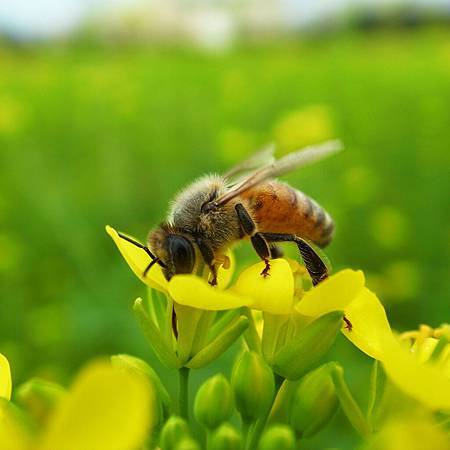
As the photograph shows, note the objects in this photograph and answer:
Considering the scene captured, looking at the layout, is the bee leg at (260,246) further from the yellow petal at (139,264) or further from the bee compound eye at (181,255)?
the yellow petal at (139,264)

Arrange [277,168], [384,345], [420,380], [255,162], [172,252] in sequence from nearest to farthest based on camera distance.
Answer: [420,380] → [384,345] → [172,252] → [277,168] → [255,162]

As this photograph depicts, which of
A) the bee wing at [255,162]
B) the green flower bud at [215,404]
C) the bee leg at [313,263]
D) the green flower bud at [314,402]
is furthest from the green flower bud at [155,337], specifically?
the bee wing at [255,162]

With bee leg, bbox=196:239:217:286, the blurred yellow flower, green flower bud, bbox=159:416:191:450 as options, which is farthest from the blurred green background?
green flower bud, bbox=159:416:191:450

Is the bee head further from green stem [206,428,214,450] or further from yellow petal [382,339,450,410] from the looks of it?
yellow petal [382,339,450,410]

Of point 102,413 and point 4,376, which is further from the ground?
point 102,413

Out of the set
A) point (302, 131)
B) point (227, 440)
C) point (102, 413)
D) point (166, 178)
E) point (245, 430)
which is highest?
point (102, 413)

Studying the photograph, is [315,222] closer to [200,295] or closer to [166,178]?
[200,295]

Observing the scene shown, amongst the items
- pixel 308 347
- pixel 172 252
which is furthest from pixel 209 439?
pixel 172 252
